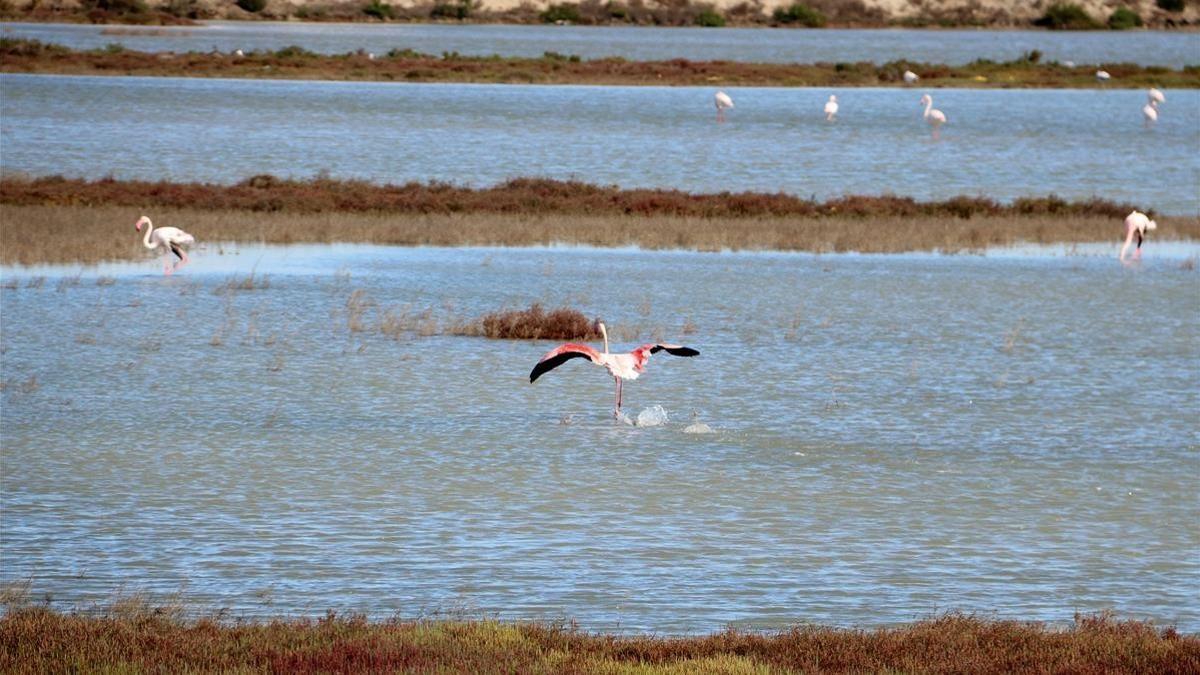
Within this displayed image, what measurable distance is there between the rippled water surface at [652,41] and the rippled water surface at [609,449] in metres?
71.4

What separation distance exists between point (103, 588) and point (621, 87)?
70802 millimetres

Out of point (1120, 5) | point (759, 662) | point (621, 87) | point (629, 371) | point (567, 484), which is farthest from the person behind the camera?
point (1120, 5)

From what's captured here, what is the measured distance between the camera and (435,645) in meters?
9.01

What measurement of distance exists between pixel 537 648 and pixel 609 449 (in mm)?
6699

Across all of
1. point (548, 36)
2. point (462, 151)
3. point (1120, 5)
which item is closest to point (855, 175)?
point (462, 151)

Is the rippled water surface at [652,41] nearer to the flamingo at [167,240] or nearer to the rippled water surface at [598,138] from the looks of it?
the rippled water surface at [598,138]

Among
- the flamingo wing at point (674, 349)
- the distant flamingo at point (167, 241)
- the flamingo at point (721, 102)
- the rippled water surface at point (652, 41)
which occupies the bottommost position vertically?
the rippled water surface at point (652, 41)

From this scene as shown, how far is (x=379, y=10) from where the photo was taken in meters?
129

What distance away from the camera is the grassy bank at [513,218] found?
100ft

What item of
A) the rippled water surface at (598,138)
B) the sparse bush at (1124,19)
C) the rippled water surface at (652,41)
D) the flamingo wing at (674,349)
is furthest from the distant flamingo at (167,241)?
the sparse bush at (1124,19)

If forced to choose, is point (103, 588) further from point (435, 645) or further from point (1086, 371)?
point (1086, 371)

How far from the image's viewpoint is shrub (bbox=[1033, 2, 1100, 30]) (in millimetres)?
140250

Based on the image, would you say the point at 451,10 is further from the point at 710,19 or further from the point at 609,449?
the point at 609,449

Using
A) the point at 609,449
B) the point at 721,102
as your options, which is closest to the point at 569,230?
the point at 609,449
